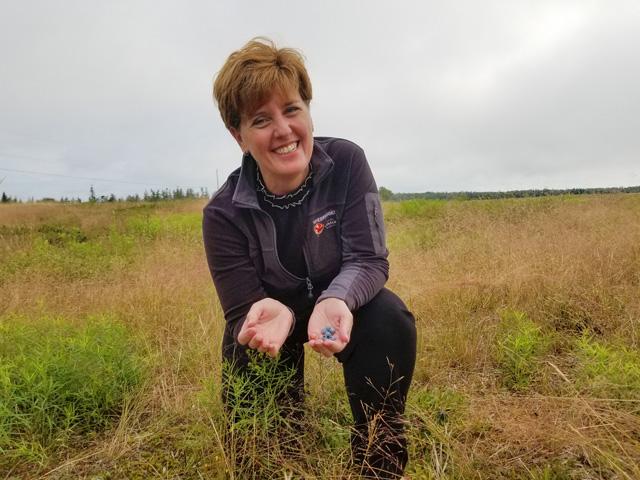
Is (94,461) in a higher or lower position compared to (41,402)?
lower

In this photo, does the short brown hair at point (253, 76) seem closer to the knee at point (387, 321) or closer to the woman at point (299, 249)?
the woman at point (299, 249)

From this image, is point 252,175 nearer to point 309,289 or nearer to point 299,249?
point 299,249

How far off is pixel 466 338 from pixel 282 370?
1391mm

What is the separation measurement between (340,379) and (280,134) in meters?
1.33

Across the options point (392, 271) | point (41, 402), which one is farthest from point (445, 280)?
point (41, 402)

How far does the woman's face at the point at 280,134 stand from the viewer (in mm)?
1566

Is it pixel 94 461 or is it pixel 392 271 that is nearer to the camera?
pixel 94 461

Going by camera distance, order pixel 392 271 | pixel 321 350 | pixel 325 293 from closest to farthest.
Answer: pixel 321 350 < pixel 325 293 < pixel 392 271

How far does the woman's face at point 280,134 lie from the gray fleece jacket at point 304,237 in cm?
13

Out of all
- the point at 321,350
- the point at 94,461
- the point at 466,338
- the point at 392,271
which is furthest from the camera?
the point at 392,271

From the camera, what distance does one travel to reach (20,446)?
5.73ft

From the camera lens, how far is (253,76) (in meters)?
1.51

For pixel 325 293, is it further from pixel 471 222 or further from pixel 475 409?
pixel 471 222

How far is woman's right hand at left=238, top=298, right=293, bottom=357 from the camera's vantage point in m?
1.37
